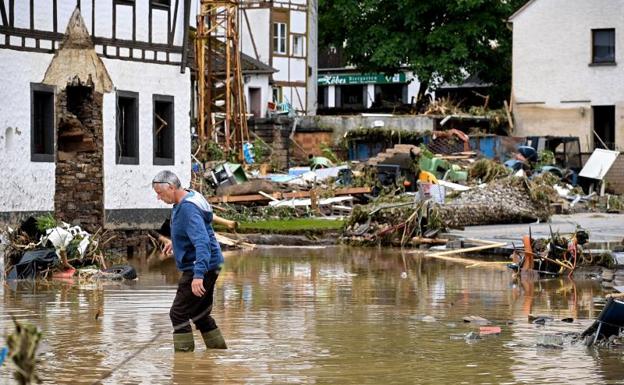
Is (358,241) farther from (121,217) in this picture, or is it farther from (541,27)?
(541,27)

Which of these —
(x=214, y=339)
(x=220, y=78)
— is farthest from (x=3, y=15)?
(x=220, y=78)

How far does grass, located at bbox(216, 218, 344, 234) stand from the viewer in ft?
101

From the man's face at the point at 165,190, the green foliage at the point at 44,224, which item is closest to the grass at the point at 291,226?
the green foliage at the point at 44,224

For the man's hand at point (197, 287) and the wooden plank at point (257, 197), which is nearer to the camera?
the man's hand at point (197, 287)

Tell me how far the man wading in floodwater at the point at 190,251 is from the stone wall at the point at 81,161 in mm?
15093

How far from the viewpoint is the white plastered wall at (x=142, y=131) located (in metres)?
28.0

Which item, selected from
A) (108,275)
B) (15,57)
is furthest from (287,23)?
(108,275)

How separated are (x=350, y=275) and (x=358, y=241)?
23.9 ft

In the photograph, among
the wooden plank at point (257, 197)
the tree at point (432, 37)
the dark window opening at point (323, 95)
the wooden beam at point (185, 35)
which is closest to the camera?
the wooden beam at point (185, 35)

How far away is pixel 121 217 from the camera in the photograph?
2855 centimetres

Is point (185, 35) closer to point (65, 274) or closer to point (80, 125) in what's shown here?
point (80, 125)

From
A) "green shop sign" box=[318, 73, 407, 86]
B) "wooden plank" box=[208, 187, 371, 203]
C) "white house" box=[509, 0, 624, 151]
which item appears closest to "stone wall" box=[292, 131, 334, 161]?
"white house" box=[509, 0, 624, 151]

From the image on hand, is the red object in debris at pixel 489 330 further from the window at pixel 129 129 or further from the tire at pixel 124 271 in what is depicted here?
the window at pixel 129 129

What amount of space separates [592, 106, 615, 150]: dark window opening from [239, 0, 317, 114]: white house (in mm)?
17387
